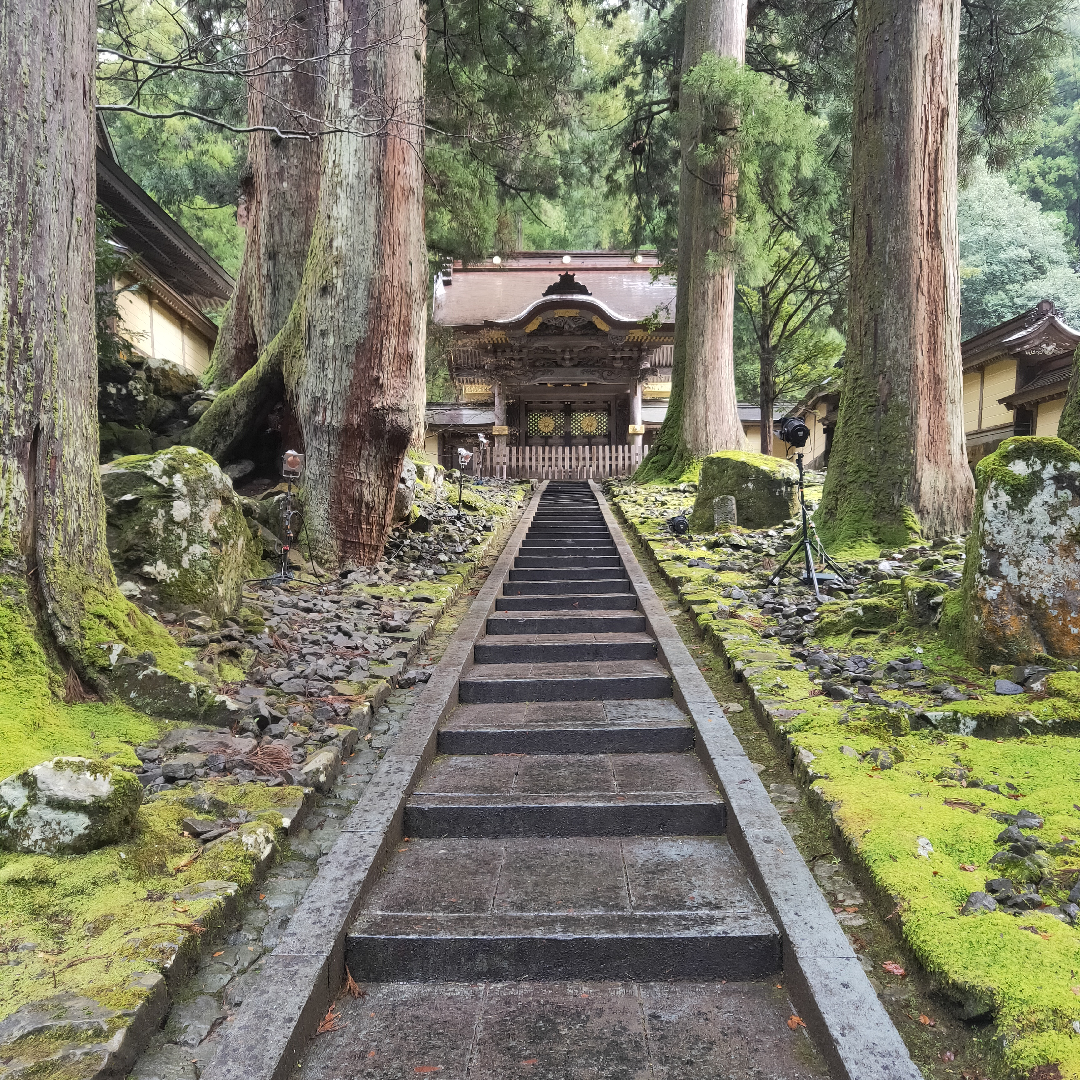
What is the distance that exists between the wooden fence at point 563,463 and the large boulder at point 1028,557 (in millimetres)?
15164

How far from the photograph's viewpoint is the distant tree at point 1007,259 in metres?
26.2

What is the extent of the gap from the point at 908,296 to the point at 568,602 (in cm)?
381

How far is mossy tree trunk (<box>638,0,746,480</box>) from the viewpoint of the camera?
11695 millimetres

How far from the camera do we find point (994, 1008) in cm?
183

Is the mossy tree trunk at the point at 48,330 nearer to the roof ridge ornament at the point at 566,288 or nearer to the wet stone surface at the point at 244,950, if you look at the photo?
the wet stone surface at the point at 244,950

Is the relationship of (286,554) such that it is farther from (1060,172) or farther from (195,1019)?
(1060,172)

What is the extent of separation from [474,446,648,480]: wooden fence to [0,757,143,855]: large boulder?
16.5 metres

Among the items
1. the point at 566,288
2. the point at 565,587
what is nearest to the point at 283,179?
the point at 565,587

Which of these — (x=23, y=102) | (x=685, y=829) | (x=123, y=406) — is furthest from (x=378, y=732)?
(x=123, y=406)

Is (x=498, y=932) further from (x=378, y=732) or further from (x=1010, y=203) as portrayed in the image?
(x=1010, y=203)

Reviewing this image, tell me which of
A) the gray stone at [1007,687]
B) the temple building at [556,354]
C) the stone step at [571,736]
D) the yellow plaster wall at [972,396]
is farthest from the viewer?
the temple building at [556,354]

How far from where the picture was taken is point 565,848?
305 centimetres

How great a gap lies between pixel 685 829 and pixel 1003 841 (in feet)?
3.79

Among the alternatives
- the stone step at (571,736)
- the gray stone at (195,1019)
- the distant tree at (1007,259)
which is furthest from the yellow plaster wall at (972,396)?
the gray stone at (195,1019)
